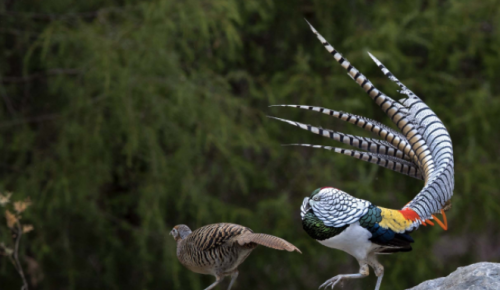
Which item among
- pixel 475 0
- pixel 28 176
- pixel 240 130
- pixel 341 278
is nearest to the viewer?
pixel 341 278

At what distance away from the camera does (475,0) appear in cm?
714

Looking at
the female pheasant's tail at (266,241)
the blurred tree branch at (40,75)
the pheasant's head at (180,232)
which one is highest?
the blurred tree branch at (40,75)

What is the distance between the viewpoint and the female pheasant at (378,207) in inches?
105

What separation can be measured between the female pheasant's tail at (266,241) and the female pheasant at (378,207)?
0.18m

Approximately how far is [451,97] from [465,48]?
0.68m

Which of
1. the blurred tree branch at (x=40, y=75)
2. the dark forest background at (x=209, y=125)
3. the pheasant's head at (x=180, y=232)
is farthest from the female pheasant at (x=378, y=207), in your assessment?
the blurred tree branch at (x=40, y=75)

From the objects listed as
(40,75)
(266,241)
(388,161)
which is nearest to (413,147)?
(388,161)

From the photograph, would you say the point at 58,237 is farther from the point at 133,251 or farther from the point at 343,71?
the point at 343,71

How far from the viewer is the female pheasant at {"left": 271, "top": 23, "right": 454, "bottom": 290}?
267 cm

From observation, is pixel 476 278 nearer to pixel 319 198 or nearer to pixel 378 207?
pixel 378 207

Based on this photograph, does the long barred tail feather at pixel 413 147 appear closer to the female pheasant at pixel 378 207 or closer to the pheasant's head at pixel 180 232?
the female pheasant at pixel 378 207

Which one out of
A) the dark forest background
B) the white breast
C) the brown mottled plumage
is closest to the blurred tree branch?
the dark forest background

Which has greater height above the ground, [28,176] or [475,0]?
[475,0]

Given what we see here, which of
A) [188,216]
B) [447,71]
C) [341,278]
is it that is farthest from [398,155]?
[447,71]
